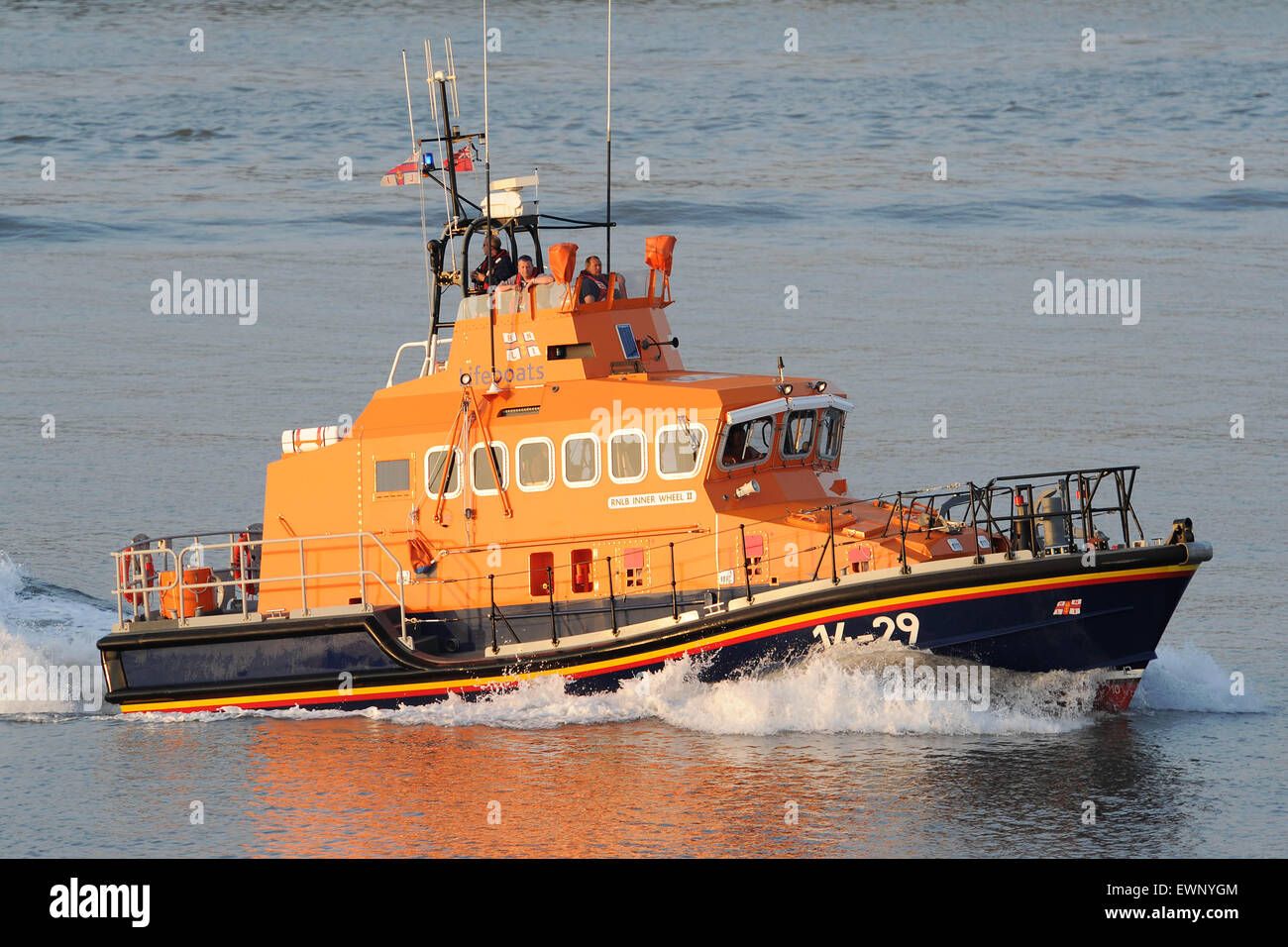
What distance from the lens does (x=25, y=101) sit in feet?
143

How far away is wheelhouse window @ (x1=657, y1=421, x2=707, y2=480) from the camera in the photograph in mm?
14164

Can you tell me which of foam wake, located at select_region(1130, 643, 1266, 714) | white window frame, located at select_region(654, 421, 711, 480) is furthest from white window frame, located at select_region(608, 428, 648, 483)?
foam wake, located at select_region(1130, 643, 1266, 714)

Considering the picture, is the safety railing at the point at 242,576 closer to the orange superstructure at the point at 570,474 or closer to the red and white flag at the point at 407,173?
the orange superstructure at the point at 570,474

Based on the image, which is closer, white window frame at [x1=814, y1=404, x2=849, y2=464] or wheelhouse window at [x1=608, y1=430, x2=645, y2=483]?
wheelhouse window at [x1=608, y1=430, x2=645, y2=483]

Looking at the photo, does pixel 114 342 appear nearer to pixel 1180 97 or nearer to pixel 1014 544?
pixel 1014 544

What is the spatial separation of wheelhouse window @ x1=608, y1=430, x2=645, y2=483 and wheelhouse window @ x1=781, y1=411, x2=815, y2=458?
1.35 metres

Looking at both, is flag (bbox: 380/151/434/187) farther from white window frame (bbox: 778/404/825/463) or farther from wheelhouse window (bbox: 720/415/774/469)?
white window frame (bbox: 778/404/825/463)

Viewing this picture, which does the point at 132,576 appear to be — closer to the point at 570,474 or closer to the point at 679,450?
the point at 570,474

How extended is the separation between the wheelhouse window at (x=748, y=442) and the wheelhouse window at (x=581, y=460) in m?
1.13

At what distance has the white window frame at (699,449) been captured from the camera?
14.1 metres

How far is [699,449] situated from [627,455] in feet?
2.15

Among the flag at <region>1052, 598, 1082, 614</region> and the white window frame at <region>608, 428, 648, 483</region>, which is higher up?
the white window frame at <region>608, 428, 648, 483</region>

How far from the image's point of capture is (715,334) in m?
28.0
